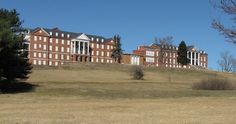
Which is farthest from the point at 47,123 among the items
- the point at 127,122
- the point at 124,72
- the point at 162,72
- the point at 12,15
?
the point at 162,72

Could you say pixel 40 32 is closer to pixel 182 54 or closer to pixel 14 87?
pixel 182 54

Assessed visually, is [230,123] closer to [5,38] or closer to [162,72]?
[5,38]

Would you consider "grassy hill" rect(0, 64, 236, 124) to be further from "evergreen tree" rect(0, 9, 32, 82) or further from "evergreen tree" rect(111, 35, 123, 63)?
"evergreen tree" rect(111, 35, 123, 63)

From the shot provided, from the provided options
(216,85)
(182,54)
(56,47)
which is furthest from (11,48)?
(56,47)

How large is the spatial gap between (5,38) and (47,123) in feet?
137

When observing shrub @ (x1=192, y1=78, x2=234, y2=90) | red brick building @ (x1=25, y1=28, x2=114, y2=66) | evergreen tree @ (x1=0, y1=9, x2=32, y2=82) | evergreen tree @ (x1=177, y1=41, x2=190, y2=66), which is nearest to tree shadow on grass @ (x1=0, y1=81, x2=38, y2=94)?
evergreen tree @ (x1=0, y1=9, x2=32, y2=82)

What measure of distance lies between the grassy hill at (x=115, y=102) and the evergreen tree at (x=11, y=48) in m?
3.56

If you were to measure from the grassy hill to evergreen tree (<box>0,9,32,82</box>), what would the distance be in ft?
11.7

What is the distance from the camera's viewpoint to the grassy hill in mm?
21672

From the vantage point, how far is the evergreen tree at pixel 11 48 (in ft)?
197

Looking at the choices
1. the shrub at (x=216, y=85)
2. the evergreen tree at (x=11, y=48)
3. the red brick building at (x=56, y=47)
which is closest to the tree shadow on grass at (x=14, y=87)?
the evergreen tree at (x=11, y=48)

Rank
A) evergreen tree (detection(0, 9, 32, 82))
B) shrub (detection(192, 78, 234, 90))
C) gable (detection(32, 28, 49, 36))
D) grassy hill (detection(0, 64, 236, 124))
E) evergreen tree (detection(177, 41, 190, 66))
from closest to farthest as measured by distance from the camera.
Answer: grassy hill (detection(0, 64, 236, 124)) → evergreen tree (detection(0, 9, 32, 82)) → shrub (detection(192, 78, 234, 90)) → evergreen tree (detection(177, 41, 190, 66)) → gable (detection(32, 28, 49, 36))

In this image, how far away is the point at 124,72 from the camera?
126 m

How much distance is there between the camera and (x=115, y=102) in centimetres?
3831
